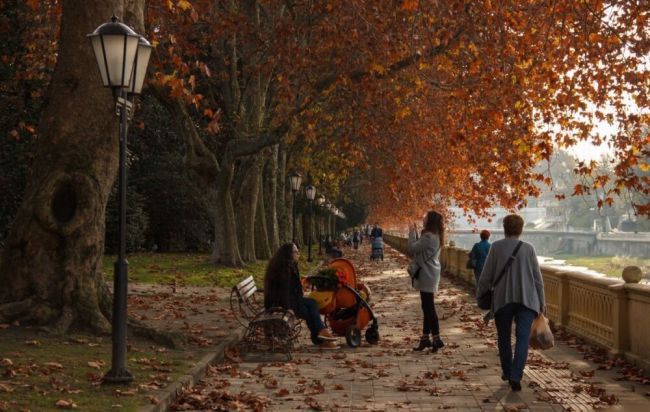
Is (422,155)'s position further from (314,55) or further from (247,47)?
(314,55)

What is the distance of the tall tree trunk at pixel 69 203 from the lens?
440 inches

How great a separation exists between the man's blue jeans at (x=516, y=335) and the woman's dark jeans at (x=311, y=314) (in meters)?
3.69

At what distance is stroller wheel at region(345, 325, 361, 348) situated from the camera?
12.7m

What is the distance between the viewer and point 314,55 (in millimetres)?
24094

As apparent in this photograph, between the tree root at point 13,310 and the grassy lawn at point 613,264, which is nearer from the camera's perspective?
the tree root at point 13,310

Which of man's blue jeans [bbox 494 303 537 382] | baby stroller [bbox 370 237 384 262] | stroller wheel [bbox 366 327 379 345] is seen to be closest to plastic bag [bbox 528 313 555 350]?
man's blue jeans [bbox 494 303 537 382]

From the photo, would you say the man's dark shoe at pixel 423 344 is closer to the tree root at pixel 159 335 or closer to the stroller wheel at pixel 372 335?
the stroller wheel at pixel 372 335

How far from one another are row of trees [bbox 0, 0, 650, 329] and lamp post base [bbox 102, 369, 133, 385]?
2752mm

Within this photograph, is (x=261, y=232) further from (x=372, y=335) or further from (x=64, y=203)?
(x=64, y=203)

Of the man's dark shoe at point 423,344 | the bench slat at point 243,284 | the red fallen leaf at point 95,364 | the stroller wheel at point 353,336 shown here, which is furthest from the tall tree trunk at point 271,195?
the red fallen leaf at point 95,364

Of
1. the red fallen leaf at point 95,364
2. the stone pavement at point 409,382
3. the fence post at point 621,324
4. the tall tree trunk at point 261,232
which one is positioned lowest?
the stone pavement at point 409,382

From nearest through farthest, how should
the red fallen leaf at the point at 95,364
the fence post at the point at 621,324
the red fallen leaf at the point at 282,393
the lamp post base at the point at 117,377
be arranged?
the lamp post base at the point at 117,377 < the red fallen leaf at the point at 282,393 < the red fallen leaf at the point at 95,364 < the fence post at the point at 621,324

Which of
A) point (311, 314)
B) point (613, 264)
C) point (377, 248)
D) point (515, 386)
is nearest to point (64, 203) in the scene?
point (311, 314)

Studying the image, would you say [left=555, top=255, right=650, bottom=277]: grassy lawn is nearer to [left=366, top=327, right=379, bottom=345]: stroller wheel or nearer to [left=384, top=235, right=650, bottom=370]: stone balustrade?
[left=384, top=235, right=650, bottom=370]: stone balustrade
